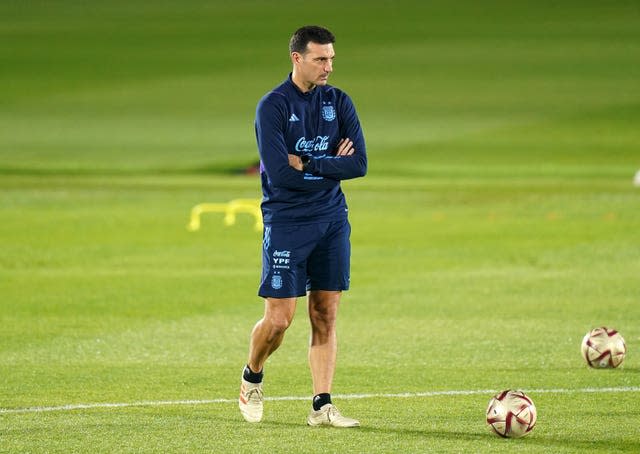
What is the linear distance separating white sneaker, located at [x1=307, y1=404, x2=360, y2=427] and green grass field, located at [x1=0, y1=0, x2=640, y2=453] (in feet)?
0.39

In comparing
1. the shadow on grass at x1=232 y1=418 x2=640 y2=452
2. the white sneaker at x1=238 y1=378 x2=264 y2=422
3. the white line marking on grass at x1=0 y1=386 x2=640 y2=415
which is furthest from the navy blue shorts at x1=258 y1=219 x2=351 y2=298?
the white line marking on grass at x1=0 y1=386 x2=640 y2=415

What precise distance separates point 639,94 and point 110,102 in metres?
20.0

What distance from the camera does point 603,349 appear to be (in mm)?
11672

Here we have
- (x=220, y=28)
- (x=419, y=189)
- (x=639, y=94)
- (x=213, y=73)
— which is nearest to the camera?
(x=419, y=189)

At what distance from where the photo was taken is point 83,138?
49156 mm

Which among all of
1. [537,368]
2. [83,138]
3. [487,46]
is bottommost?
[537,368]

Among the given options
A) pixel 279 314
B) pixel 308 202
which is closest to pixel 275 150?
pixel 308 202

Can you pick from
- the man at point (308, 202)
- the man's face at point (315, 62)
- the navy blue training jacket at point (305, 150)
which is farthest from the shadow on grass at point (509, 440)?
the man's face at point (315, 62)

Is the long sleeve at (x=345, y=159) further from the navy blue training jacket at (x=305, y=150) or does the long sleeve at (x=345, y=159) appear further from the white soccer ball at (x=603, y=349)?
the white soccer ball at (x=603, y=349)

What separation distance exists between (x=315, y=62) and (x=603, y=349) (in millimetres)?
3781

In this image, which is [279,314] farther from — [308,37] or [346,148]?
[308,37]

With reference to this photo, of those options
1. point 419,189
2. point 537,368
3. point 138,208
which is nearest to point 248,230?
point 138,208

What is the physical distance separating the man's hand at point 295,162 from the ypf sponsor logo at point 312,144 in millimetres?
119

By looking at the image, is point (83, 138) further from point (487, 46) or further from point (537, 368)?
point (537, 368)
